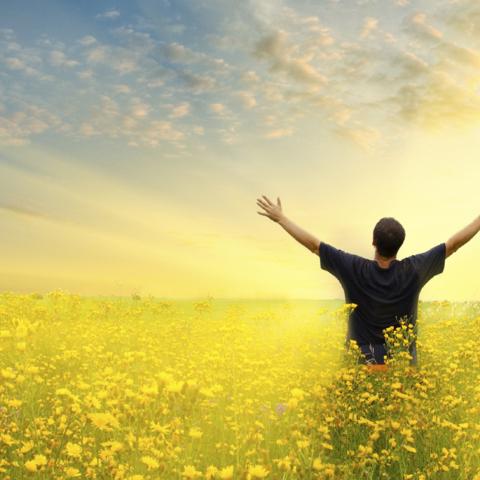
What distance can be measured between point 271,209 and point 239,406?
1815 millimetres

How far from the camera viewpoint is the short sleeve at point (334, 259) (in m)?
5.73

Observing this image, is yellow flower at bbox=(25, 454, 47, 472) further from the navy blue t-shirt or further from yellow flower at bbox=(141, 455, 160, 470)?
the navy blue t-shirt

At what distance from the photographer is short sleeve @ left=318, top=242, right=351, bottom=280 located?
226 inches

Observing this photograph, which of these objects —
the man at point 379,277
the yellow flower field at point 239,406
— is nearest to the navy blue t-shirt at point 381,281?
the man at point 379,277

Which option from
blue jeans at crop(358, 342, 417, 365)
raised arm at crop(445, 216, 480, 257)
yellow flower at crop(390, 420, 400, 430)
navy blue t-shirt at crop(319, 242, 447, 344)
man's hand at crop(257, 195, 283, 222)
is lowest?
yellow flower at crop(390, 420, 400, 430)

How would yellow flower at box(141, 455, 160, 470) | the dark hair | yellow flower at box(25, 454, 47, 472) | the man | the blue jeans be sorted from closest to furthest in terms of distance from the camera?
yellow flower at box(141, 455, 160, 470)
yellow flower at box(25, 454, 47, 472)
the dark hair
the man
the blue jeans

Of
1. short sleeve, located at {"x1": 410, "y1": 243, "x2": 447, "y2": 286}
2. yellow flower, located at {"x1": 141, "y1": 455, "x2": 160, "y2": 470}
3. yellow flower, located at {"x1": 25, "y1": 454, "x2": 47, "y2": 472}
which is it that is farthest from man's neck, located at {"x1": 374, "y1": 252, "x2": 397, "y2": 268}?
yellow flower, located at {"x1": 25, "y1": 454, "x2": 47, "y2": 472}

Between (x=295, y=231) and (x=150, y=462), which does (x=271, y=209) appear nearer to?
(x=295, y=231)

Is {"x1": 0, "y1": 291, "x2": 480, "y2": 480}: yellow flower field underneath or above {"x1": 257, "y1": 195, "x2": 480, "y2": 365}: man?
underneath

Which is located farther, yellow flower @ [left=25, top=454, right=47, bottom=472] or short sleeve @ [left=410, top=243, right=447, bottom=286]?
short sleeve @ [left=410, top=243, right=447, bottom=286]

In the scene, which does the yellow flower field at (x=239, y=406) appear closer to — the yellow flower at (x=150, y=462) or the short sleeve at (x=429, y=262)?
the yellow flower at (x=150, y=462)

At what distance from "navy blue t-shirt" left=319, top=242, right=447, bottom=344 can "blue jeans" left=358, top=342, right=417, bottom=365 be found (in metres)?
0.08

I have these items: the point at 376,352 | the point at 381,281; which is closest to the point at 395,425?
the point at 376,352

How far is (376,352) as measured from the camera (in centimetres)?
589
